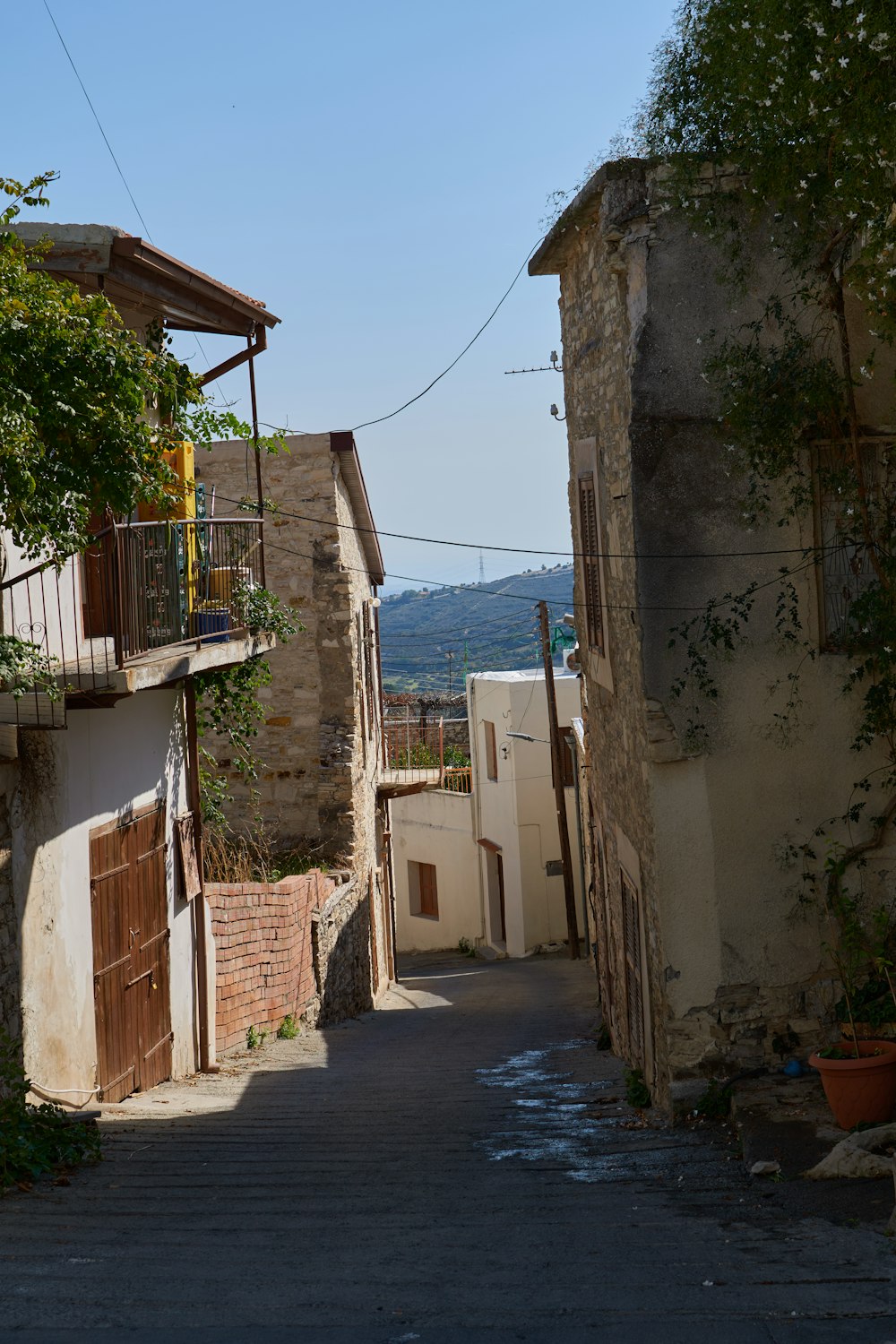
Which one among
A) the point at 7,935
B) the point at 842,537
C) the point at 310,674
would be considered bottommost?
the point at 7,935

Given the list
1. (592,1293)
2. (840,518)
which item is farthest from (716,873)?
(592,1293)

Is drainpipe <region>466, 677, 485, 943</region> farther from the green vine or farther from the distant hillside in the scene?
the distant hillside

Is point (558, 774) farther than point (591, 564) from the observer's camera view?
Yes

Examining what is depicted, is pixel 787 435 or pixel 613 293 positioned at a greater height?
pixel 613 293

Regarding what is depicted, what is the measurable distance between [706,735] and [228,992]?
5919mm

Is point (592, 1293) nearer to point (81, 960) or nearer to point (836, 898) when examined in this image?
point (836, 898)

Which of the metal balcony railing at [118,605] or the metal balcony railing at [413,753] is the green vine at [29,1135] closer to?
the metal balcony railing at [118,605]

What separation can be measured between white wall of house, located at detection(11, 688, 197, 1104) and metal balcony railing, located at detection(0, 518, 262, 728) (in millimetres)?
417

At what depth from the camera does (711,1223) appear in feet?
16.6

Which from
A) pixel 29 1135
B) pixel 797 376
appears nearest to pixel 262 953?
pixel 29 1135

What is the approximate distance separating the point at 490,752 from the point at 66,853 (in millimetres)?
20464

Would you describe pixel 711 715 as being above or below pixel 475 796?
above

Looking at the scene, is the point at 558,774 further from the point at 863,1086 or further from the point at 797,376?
the point at 863,1086

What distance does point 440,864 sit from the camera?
30.5 metres
